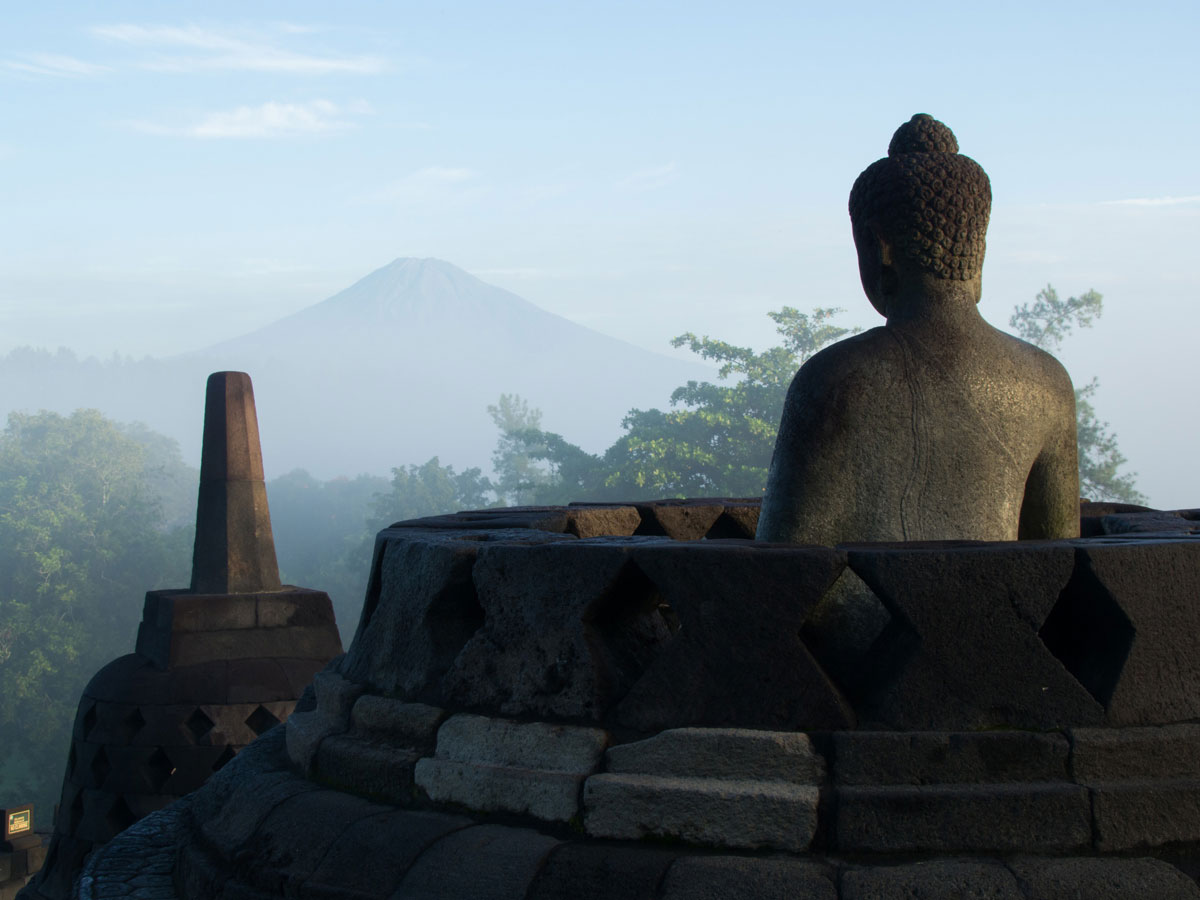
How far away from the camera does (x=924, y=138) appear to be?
3148mm

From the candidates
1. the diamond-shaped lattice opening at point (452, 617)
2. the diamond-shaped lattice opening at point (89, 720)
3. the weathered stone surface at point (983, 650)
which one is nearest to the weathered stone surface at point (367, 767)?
the diamond-shaped lattice opening at point (452, 617)

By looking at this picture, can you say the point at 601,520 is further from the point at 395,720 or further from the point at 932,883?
the point at 932,883

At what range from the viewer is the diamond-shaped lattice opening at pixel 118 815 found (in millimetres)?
7098

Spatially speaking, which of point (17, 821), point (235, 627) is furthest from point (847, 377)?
point (17, 821)

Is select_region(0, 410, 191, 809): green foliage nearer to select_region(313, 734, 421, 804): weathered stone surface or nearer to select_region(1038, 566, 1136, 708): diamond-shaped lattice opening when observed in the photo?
select_region(313, 734, 421, 804): weathered stone surface

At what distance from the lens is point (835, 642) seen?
8.45 ft

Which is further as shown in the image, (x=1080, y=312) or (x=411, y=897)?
(x=1080, y=312)

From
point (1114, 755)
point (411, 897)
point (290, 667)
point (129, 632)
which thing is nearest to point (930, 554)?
point (1114, 755)

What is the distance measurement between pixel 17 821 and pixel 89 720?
4.95 m

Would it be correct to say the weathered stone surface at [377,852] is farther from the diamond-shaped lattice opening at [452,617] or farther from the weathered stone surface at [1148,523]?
the weathered stone surface at [1148,523]

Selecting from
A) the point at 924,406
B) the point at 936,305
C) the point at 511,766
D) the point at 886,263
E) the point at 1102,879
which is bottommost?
the point at 1102,879

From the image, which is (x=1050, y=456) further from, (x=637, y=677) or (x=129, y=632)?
(x=129, y=632)

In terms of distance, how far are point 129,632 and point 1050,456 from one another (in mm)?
39869

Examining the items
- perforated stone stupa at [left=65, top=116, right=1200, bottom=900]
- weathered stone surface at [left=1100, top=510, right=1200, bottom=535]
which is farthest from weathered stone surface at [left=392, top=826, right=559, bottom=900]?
weathered stone surface at [left=1100, top=510, right=1200, bottom=535]
